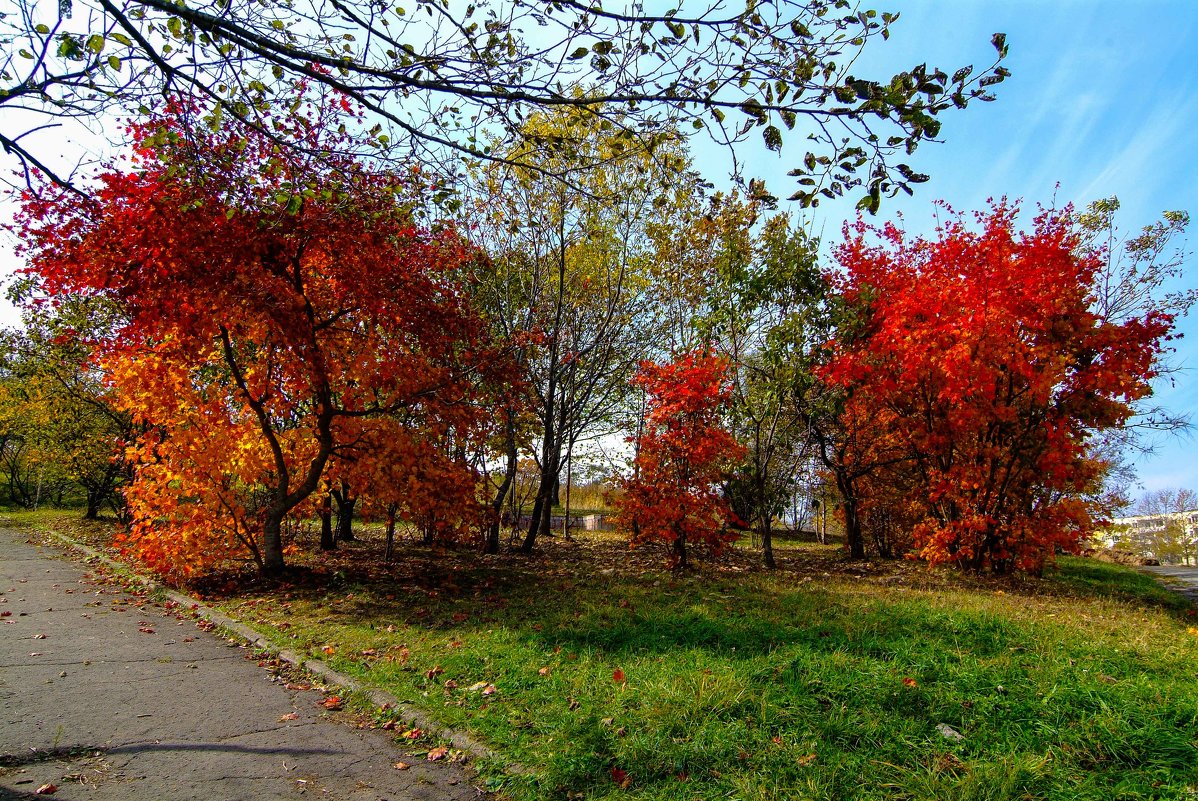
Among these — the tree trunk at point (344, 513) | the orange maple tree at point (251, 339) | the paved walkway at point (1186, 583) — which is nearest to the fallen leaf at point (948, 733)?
the orange maple tree at point (251, 339)

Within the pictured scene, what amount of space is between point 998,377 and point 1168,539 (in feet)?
51.9

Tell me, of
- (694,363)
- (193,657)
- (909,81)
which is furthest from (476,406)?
(909,81)

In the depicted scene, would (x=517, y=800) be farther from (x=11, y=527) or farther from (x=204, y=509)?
(x=11, y=527)

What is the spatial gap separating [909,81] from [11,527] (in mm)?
26244

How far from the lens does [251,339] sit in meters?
9.41

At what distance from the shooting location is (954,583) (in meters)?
Answer: 9.55

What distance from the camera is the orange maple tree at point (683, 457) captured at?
393 inches

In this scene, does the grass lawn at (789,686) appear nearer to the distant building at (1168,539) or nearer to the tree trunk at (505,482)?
the tree trunk at (505,482)

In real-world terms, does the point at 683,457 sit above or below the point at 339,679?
above

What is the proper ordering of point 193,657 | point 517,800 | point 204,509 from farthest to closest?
1. point 204,509
2. point 193,657
3. point 517,800

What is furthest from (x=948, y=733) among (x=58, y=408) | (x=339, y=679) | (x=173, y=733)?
(x=58, y=408)

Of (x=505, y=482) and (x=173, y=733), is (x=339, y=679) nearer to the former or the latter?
(x=173, y=733)

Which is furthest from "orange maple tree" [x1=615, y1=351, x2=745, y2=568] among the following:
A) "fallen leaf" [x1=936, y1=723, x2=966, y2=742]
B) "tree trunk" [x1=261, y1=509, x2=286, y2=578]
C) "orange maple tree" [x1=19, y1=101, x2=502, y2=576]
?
"fallen leaf" [x1=936, y1=723, x2=966, y2=742]

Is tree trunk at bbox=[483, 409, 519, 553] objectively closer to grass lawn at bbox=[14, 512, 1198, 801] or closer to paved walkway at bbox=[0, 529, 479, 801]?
grass lawn at bbox=[14, 512, 1198, 801]
